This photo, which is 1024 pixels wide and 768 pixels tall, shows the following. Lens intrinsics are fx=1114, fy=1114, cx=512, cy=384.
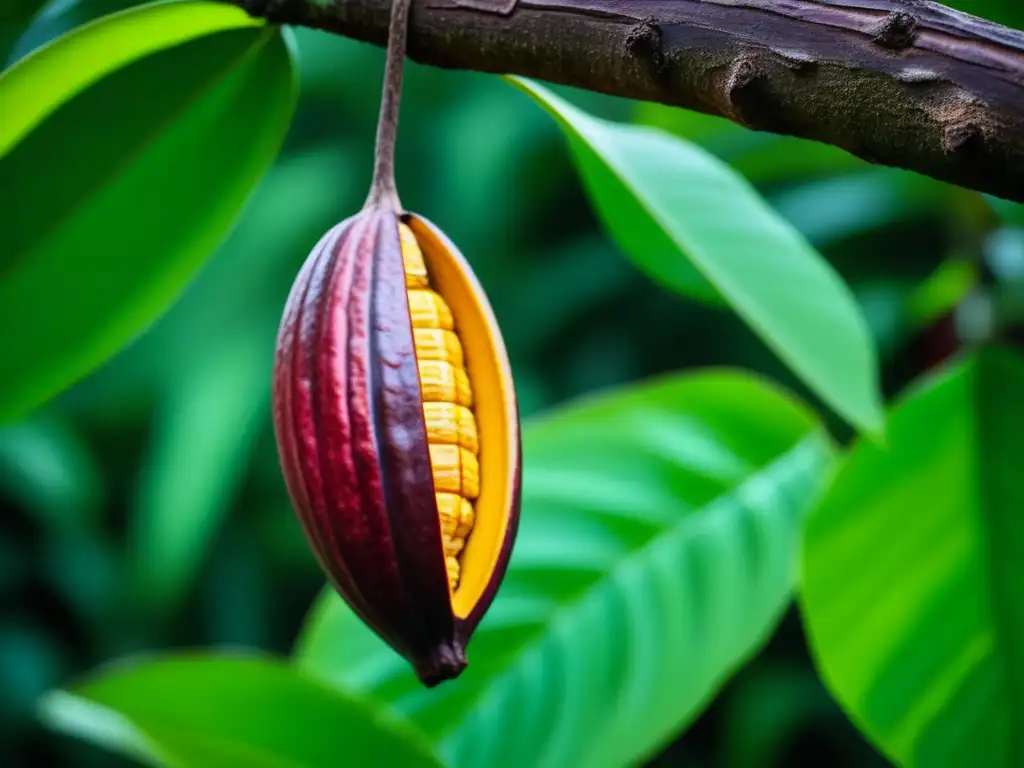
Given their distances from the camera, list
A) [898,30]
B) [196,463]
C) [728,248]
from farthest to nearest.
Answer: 1. [196,463]
2. [728,248]
3. [898,30]

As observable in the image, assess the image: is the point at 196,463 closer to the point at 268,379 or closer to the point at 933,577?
the point at 268,379

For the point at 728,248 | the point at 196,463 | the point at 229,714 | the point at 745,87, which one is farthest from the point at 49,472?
the point at 745,87

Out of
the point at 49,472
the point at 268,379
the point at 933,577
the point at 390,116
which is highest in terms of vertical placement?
the point at 390,116

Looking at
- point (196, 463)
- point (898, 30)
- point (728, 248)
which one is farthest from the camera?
point (196, 463)

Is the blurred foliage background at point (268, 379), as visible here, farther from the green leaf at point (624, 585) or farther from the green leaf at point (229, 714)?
the green leaf at point (229, 714)

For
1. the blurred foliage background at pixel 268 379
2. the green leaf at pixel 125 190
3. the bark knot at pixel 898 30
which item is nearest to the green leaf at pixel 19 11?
the green leaf at pixel 125 190

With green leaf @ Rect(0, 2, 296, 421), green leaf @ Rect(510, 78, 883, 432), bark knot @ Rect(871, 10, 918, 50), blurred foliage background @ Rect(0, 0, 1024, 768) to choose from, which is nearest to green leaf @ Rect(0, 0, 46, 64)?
green leaf @ Rect(0, 2, 296, 421)
